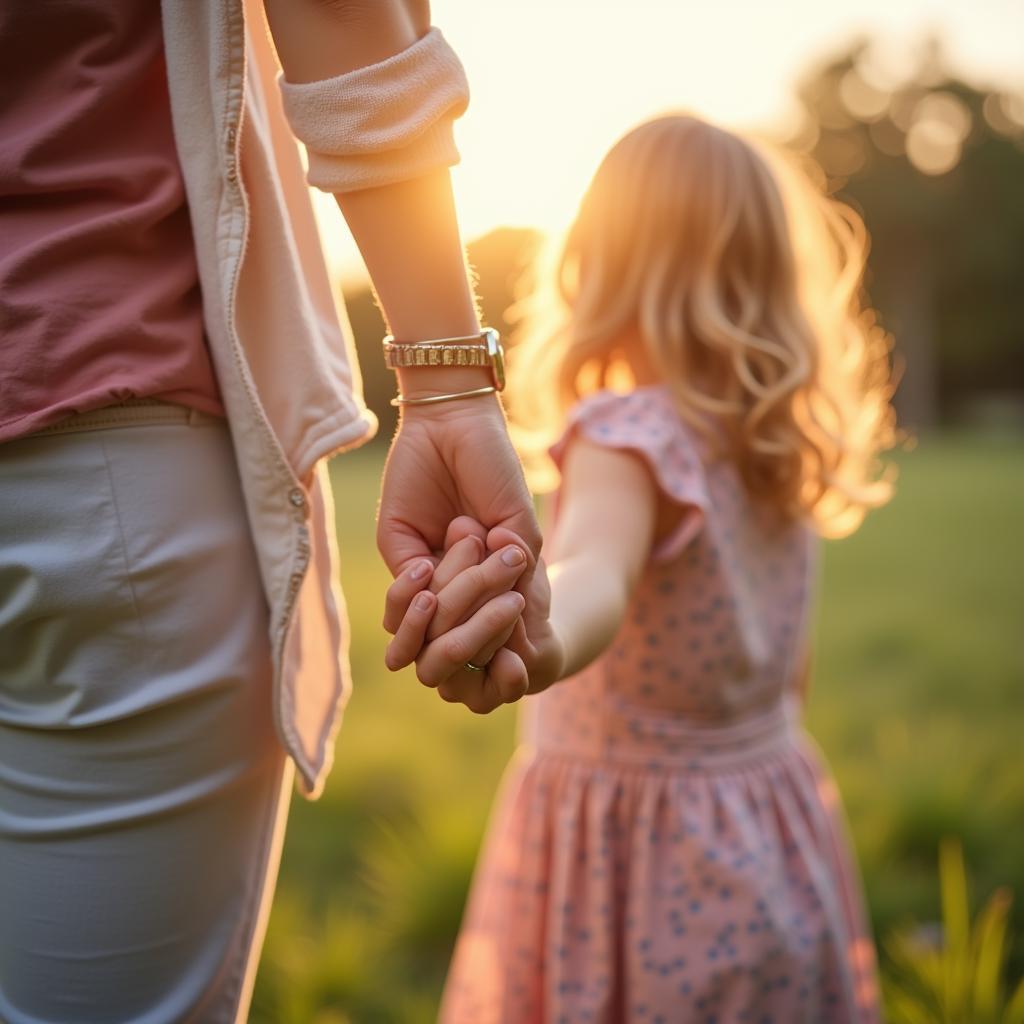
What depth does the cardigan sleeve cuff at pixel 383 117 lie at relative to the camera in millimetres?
977

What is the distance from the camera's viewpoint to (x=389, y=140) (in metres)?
0.98

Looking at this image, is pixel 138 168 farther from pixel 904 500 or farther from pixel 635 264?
pixel 904 500

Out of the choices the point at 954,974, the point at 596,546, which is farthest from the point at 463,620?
the point at 954,974

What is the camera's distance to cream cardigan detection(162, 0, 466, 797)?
0.99m

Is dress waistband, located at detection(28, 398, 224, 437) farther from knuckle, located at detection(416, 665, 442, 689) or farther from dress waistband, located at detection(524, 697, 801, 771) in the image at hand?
dress waistband, located at detection(524, 697, 801, 771)

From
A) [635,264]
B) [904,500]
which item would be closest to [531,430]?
[635,264]

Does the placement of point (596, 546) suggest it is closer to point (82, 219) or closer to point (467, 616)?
point (467, 616)

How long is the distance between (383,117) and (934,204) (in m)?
36.1

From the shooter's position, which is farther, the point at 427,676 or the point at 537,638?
Answer: the point at 537,638

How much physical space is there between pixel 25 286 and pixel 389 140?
13.7 inches

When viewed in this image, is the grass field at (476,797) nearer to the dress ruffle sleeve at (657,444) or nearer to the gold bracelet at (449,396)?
the dress ruffle sleeve at (657,444)

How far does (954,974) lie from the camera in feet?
7.33

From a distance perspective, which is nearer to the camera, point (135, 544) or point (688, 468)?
point (135, 544)

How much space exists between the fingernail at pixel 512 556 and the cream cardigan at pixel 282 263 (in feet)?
0.82
